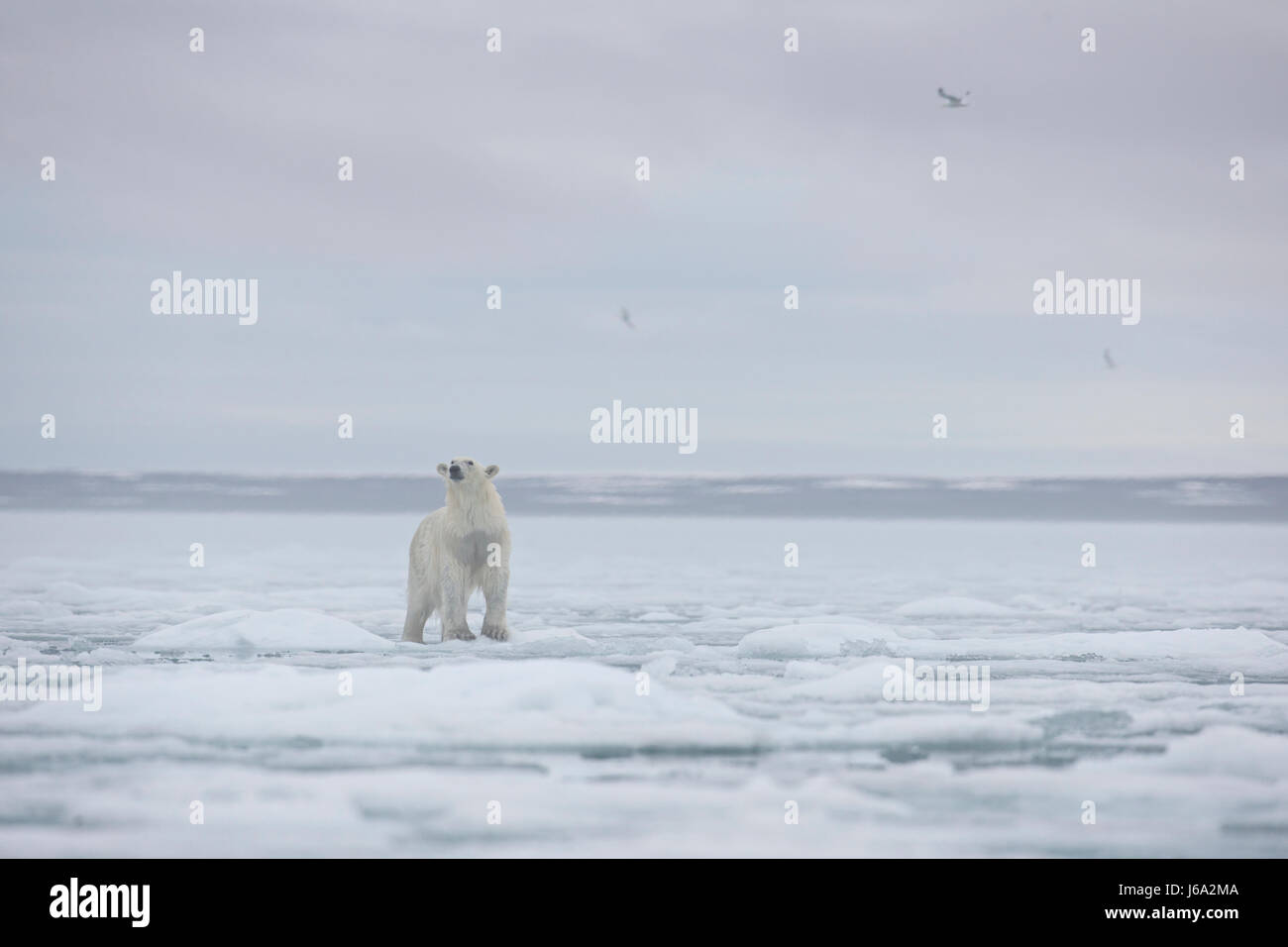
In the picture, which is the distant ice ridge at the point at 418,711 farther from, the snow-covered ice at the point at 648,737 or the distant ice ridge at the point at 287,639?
the distant ice ridge at the point at 287,639

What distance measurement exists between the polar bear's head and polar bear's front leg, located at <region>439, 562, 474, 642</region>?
1.70 feet

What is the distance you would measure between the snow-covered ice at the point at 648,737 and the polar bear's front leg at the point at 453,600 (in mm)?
298

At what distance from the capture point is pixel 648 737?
5.71 metres

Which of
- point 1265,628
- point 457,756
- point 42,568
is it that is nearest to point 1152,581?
point 1265,628

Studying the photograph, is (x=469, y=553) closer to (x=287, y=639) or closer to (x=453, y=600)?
(x=453, y=600)

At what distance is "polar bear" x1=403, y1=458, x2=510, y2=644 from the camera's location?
27.0 ft

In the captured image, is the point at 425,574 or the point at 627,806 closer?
the point at 627,806

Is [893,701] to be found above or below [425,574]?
below

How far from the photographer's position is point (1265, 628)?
31.5 ft

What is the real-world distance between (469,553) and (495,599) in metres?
0.34

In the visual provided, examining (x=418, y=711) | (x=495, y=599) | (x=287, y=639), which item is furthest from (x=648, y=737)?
(x=287, y=639)

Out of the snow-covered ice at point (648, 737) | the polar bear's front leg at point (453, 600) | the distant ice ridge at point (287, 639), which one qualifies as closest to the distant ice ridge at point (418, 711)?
the snow-covered ice at point (648, 737)
